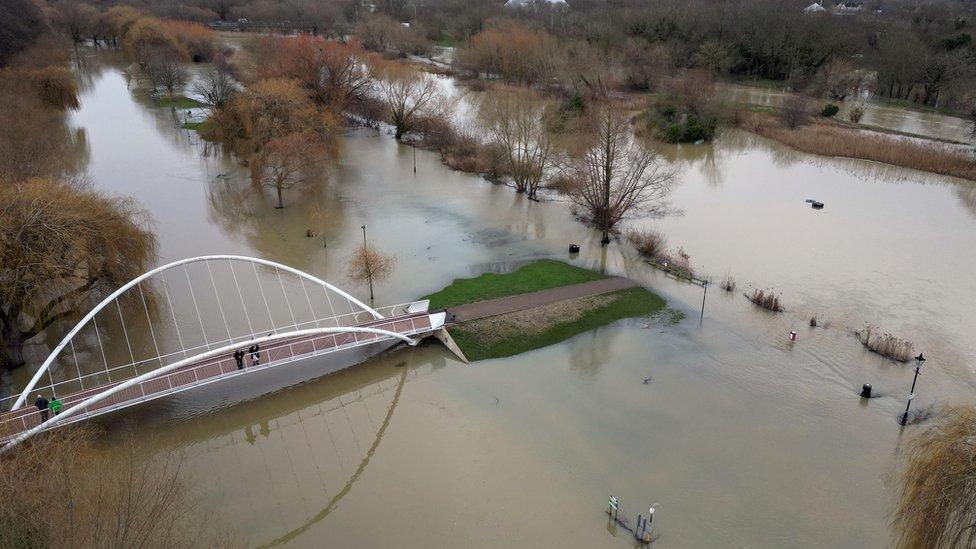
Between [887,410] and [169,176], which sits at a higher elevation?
[169,176]

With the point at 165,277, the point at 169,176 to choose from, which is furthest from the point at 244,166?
the point at 165,277

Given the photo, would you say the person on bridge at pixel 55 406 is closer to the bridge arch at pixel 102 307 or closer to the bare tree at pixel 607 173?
the bridge arch at pixel 102 307

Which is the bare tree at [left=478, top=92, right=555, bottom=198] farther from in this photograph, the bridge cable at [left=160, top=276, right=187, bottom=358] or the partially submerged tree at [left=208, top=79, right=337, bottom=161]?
the bridge cable at [left=160, top=276, right=187, bottom=358]

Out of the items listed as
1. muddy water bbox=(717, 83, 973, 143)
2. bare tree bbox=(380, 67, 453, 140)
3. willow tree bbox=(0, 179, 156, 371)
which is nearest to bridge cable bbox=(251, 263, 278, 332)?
willow tree bbox=(0, 179, 156, 371)

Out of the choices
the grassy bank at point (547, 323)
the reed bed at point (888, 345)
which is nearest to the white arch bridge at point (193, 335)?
the grassy bank at point (547, 323)

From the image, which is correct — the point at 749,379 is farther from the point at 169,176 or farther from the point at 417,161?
the point at 169,176
